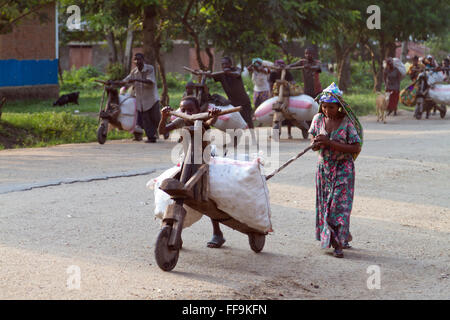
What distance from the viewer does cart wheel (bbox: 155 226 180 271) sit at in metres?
5.45

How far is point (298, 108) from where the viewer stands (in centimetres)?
1486

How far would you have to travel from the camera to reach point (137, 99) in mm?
14555

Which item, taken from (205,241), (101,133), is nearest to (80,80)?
(101,133)

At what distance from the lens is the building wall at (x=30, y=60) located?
23.6 meters

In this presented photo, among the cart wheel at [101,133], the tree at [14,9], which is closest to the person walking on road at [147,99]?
the cart wheel at [101,133]

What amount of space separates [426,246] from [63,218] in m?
3.41

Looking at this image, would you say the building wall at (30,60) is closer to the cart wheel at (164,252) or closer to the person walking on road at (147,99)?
the person walking on road at (147,99)

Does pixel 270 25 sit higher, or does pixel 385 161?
pixel 270 25

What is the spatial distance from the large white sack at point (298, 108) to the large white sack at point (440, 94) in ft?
26.6

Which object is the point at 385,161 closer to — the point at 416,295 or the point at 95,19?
the point at 416,295

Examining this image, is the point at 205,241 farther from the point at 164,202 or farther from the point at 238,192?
the point at 238,192

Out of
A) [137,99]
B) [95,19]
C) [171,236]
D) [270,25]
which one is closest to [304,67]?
[137,99]

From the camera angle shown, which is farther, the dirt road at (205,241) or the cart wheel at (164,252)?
the cart wheel at (164,252)

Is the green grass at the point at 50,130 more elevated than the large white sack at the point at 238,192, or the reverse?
the large white sack at the point at 238,192
